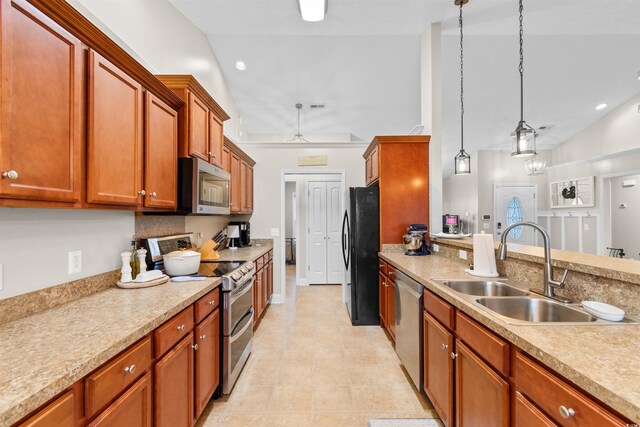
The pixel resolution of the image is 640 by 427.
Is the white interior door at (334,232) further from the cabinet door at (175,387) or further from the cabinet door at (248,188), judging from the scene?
the cabinet door at (175,387)

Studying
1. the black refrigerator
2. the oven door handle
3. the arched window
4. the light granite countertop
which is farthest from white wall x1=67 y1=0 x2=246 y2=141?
the arched window

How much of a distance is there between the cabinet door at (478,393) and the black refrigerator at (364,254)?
74.2 inches

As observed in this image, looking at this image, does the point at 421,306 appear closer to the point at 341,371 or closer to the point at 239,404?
the point at 341,371

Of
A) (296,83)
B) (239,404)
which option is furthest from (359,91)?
(239,404)

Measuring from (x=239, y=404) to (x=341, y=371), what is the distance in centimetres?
87

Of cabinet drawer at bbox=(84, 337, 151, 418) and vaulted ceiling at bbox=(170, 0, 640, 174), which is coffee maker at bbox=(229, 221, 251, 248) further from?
cabinet drawer at bbox=(84, 337, 151, 418)

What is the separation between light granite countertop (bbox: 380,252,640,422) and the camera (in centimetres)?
69

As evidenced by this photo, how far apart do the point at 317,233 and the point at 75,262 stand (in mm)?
4048

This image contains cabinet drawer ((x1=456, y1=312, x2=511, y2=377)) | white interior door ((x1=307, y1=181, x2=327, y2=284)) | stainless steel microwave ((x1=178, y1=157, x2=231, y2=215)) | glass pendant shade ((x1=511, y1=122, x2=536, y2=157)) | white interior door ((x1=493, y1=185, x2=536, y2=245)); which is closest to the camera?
cabinet drawer ((x1=456, y1=312, x2=511, y2=377))

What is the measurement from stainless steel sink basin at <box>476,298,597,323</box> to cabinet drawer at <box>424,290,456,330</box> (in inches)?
6.6

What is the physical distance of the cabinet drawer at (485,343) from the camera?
110 cm

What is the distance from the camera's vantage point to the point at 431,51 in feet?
10.4

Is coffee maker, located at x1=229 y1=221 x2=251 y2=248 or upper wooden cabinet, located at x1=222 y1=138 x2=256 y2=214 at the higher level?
upper wooden cabinet, located at x1=222 y1=138 x2=256 y2=214

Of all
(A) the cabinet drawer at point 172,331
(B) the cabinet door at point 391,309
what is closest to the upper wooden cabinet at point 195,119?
(A) the cabinet drawer at point 172,331
